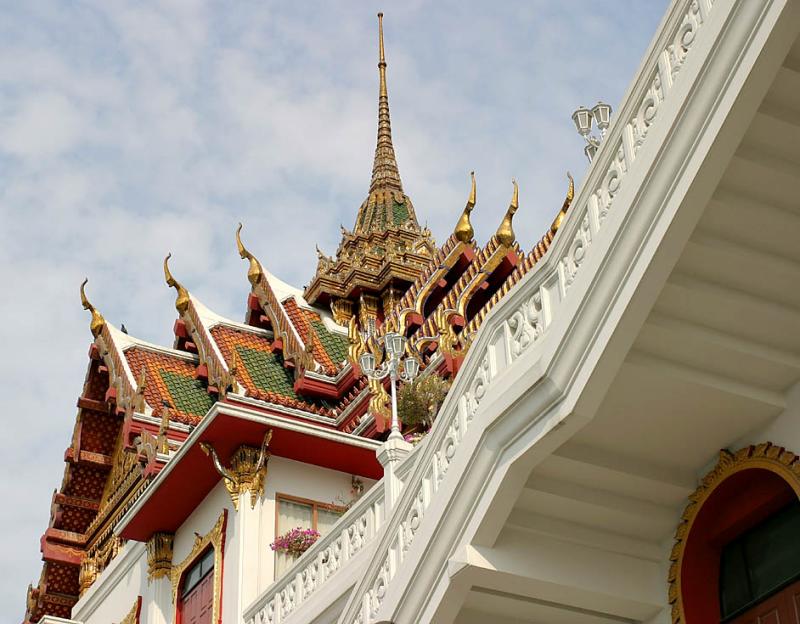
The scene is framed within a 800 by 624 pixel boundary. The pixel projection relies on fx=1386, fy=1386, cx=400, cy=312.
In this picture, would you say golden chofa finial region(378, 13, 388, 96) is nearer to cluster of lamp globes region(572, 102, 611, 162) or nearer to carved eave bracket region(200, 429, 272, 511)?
carved eave bracket region(200, 429, 272, 511)

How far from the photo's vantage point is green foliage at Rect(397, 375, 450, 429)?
14328 mm

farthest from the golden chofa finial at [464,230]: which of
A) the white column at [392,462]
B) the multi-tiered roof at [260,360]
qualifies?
the white column at [392,462]

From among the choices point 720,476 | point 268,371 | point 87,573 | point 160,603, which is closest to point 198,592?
point 160,603

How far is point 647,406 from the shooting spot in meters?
8.48

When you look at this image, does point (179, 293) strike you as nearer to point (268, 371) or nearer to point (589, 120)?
point (268, 371)

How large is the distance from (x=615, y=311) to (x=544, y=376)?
582 millimetres

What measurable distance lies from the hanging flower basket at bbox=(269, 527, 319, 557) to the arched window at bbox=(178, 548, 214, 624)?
0.93 meters

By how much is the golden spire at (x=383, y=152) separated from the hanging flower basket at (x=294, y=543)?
14286 mm

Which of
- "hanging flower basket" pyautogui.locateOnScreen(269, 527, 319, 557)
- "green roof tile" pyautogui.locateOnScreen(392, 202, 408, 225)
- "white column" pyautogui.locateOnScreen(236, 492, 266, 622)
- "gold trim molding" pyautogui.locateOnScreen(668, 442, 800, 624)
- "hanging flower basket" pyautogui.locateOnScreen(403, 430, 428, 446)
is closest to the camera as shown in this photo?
"gold trim molding" pyautogui.locateOnScreen(668, 442, 800, 624)

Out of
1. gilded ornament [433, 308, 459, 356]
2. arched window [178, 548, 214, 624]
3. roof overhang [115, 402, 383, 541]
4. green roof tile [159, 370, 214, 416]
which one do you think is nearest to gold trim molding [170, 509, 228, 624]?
arched window [178, 548, 214, 624]

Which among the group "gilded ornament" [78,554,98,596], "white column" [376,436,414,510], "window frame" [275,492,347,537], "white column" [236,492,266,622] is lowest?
"white column" [376,436,414,510]

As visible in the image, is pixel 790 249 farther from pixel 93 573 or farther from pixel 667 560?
pixel 93 573

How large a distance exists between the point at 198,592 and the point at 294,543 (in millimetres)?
1622

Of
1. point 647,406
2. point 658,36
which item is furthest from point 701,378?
point 658,36
